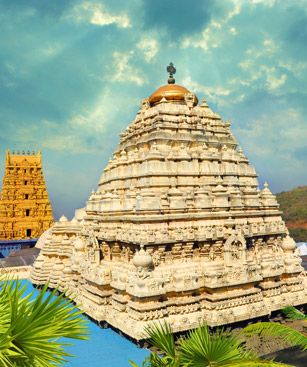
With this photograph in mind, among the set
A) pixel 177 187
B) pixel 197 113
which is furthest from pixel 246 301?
pixel 197 113

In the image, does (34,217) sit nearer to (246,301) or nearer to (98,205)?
(98,205)

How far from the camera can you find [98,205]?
1856 centimetres

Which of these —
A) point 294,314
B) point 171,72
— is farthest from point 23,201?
point 294,314

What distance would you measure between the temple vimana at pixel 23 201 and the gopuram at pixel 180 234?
26476 millimetres

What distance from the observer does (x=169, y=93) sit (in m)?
20.2

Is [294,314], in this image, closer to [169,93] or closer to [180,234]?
[180,234]

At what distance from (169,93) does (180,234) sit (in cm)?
833

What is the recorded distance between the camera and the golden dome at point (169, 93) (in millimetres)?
20172

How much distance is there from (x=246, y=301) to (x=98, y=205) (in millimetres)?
8048

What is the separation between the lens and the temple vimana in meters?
44.4

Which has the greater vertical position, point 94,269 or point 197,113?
point 197,113

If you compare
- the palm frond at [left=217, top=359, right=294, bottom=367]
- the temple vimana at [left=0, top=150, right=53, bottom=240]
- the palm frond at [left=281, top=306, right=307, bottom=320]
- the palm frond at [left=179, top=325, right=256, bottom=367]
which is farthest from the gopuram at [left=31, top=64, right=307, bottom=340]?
the temple vimana at [left=0, top=150, right=53, bottom=240]

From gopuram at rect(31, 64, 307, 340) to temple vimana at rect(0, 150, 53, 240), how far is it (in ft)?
86.9

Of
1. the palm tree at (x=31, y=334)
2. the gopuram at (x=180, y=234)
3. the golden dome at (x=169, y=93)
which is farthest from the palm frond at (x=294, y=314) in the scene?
the golden dome at (x=169, y=93)
